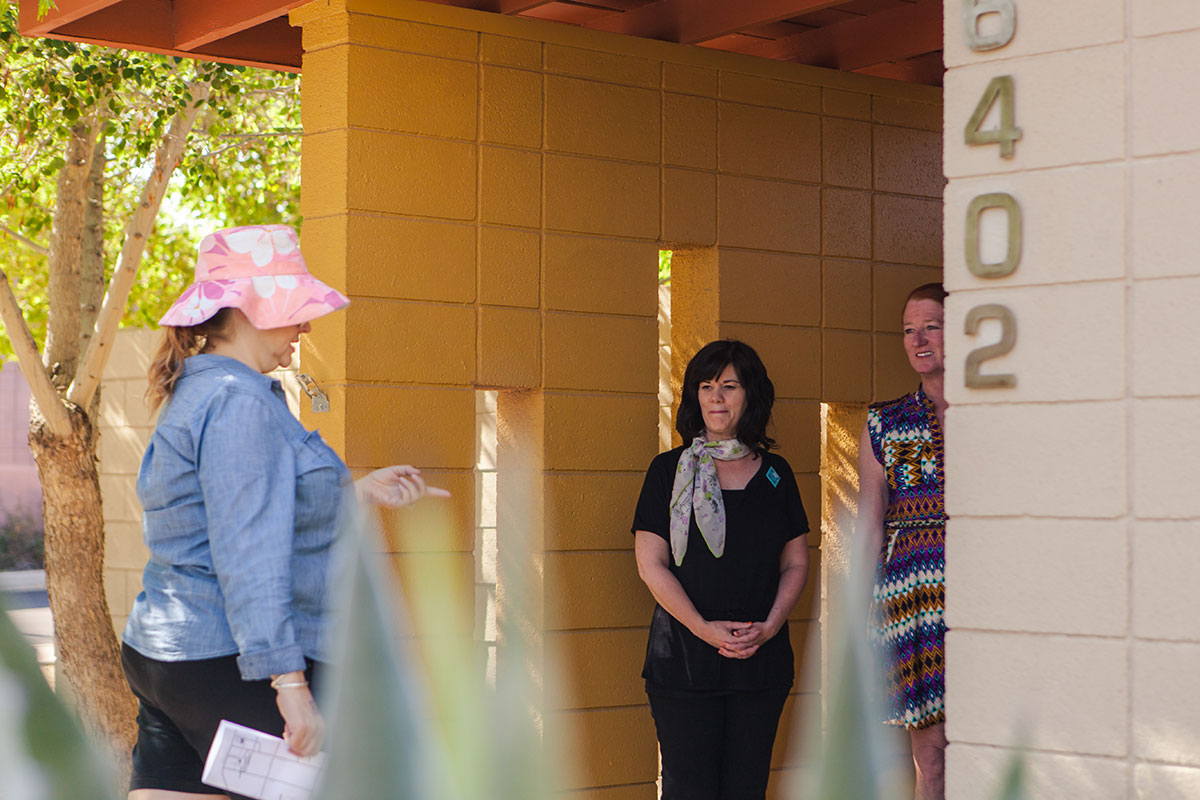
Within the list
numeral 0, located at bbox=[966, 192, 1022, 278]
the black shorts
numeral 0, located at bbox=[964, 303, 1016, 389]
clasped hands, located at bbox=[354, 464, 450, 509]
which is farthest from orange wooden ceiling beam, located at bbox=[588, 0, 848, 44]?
the black shorts

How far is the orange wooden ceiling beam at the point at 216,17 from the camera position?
4816 mm

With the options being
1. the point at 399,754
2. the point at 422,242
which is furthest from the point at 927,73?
the point at 399,754

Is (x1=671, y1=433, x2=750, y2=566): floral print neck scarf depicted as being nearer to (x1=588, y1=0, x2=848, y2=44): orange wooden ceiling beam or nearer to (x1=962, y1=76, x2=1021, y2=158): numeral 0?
(x1=588, y1=0, x2=848, y2=44): orange wooden ceiling beam

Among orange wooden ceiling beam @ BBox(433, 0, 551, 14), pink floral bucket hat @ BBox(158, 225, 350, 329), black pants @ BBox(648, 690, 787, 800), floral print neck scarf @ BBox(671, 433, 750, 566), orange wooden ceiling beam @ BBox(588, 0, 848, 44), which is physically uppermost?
orange wooden ceiling beam @ BBox(588, 0, 848, 44)

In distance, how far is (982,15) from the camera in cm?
309

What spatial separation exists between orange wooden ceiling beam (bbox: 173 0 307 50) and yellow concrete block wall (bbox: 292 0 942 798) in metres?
0.12

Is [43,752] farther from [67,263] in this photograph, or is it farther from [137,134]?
[67,263]

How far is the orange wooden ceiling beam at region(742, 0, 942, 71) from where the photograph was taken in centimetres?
544

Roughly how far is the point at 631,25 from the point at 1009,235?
2589 mm

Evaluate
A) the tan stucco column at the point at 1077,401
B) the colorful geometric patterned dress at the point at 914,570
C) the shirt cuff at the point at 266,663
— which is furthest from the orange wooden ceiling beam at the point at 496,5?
the shirt cuff at the point at 266,663

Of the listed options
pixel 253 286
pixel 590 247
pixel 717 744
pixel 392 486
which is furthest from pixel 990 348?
pixel 590 247

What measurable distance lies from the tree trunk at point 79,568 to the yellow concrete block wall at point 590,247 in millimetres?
3900

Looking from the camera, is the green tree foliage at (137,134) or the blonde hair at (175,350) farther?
the green tree foliage at (137,134)

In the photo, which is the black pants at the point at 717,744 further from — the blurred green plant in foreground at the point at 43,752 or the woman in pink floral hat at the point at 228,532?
the blurred green plant in foreground at the point at 43,752
